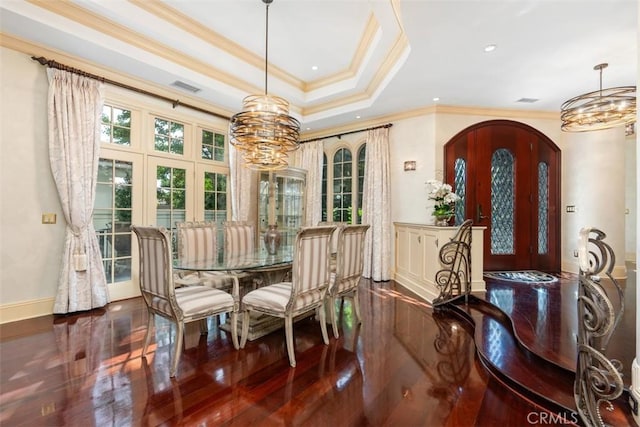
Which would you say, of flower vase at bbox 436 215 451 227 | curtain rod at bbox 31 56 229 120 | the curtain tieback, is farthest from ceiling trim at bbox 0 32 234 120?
flower vase at bbox 436 215 451 227

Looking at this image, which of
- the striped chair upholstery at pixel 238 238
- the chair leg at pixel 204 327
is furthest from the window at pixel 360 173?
the chair leg at pixel 204 327

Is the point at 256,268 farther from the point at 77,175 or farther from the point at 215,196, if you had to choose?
the point at 215,196

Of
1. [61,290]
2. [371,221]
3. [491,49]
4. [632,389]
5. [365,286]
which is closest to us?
[632,389]

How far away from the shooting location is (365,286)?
478 cm

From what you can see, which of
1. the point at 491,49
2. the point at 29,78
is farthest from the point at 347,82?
the point at 29,78

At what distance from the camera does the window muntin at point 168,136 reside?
4.36 meters

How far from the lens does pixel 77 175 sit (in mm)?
3434

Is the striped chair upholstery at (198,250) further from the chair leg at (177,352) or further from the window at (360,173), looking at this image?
the window at (360,173)

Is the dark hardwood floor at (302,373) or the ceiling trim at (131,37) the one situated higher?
the ceiling trim at (131,37)

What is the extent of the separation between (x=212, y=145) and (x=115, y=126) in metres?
1.45

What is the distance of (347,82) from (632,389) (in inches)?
184

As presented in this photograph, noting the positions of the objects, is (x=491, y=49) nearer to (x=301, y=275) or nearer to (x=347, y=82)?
(x=347, y=82)

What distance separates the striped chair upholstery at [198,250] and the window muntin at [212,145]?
6.16 ft

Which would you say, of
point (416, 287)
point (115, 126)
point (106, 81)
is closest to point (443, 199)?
point (416, 287)
